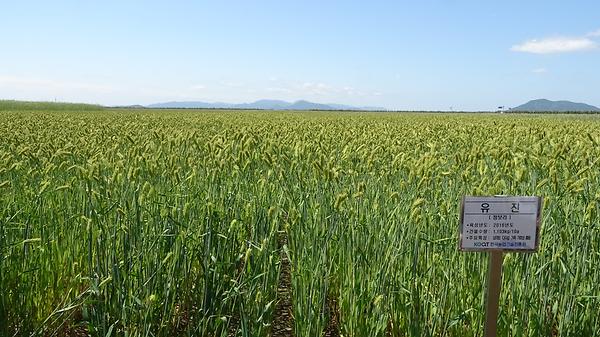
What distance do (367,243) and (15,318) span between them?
79.4 inches

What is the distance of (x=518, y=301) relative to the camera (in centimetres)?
286

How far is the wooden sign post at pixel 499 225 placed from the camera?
241 cm

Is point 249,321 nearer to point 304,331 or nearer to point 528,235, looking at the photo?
point 304,331

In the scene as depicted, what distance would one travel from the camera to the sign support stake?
248 centimetres

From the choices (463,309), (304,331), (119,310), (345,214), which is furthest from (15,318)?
(463,309)

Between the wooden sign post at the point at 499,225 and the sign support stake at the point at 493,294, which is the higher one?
the wooden sign post at the point at 499,225

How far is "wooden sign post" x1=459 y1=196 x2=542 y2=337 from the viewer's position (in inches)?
94.8

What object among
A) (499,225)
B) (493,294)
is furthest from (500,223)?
(493,294)

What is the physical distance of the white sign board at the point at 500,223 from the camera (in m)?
2.41

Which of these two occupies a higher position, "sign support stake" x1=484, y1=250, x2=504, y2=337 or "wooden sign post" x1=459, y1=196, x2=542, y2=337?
"wooden sign post" x1=459, y1=196, x2=542, y2=337

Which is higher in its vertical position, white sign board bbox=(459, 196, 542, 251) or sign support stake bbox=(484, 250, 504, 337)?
white sign board bbox=(459, 196, 542, 251)

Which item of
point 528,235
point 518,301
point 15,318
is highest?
point 528,235

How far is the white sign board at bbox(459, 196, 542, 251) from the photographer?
241cm

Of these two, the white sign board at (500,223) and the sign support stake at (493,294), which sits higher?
the white sign board at (500,223)
